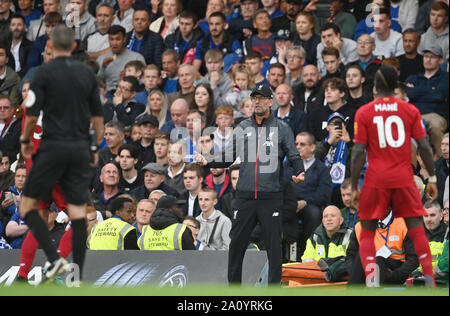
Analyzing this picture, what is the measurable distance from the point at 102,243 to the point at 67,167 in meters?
3.57

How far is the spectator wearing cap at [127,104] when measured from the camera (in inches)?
605

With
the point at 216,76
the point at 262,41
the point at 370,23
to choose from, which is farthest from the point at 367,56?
the point at 216,76

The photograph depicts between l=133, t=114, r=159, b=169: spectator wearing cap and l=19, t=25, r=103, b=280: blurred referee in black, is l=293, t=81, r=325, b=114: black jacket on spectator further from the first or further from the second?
l=19, t=25, r=103, b=280: blurred referee in black

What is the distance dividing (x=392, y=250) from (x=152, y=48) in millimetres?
7762

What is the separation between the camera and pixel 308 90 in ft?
47.2

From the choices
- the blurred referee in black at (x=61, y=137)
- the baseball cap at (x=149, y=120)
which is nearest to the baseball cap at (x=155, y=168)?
the baseball cap at (x=149, y=120)

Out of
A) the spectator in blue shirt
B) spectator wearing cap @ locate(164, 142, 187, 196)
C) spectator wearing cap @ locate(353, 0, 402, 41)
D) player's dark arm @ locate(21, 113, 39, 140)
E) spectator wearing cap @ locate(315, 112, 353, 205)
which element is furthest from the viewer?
the spectator in blue shirt

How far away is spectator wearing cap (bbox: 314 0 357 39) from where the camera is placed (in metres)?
15.6

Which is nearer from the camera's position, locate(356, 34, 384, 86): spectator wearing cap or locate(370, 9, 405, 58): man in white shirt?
locate(356, 34, 384, 86): spectator wearing cap

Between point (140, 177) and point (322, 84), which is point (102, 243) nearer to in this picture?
point (140, 177)

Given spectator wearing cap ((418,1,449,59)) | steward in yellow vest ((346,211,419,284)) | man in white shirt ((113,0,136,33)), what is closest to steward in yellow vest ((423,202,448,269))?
steward in yellow vest ((346,211,419,284))

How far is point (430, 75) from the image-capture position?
542 inches

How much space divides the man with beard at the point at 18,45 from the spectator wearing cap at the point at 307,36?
562 cm

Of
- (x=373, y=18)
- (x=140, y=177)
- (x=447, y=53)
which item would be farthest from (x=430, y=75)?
(x=140, y=177)
